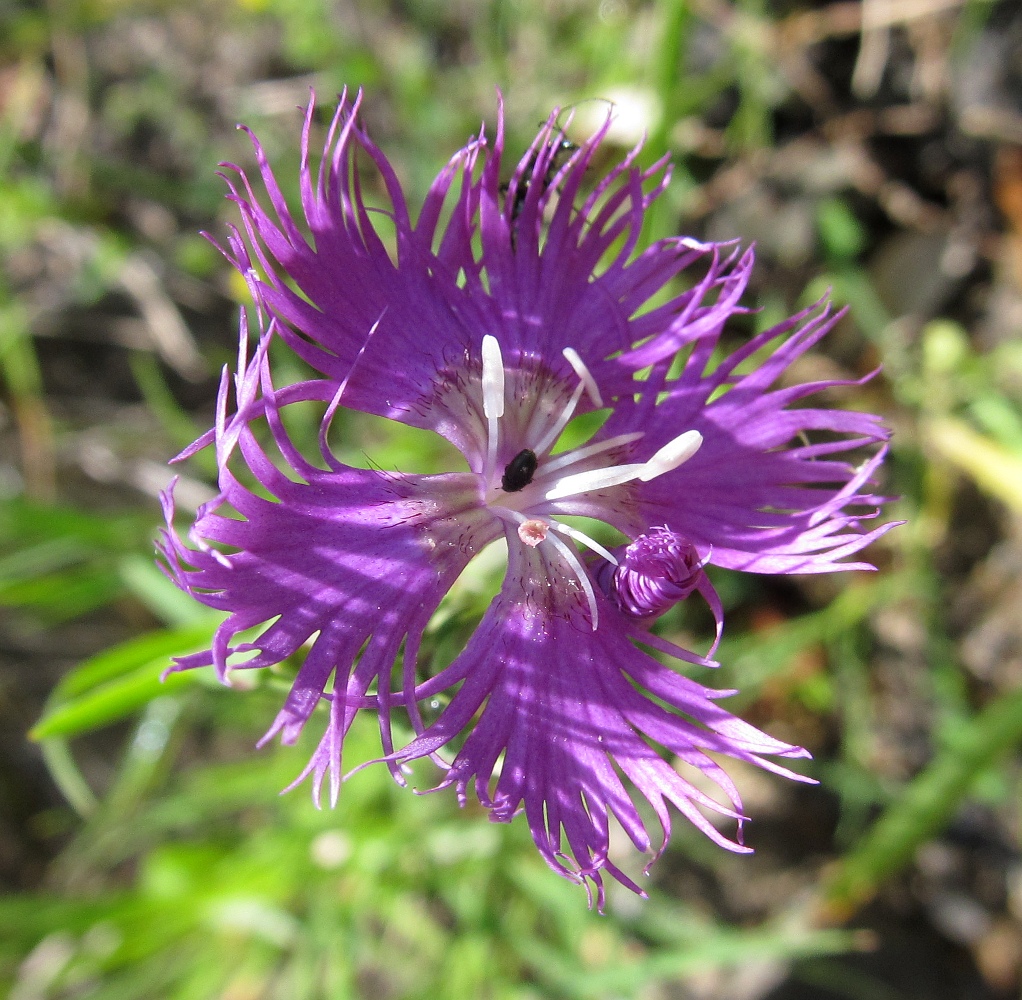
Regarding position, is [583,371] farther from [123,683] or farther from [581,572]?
[123,683]

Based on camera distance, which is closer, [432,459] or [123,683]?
[123,683]

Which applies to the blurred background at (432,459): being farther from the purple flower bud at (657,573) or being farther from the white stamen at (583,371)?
the purple flower bud at (657,573)

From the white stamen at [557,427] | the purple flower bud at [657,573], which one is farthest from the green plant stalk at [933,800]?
the white stamen at [557,427]

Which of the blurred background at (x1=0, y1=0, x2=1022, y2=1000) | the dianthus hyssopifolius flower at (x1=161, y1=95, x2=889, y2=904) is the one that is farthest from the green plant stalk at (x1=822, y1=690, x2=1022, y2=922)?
the dianthus hyssopifolius flower at (x1=161, y1=95, x2=889, y2=904)

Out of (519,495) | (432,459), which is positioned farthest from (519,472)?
(432,459)

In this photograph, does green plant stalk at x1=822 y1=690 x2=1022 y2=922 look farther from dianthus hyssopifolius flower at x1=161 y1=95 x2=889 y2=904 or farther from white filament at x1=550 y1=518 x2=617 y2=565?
white filament at x1=550 y1=518 x2=617 y2=565

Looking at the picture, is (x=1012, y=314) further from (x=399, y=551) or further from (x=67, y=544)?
(x=67, y=544)
